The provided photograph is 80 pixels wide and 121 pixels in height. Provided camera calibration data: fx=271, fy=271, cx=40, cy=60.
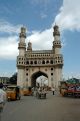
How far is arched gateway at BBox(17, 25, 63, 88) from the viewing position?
96.3 metres

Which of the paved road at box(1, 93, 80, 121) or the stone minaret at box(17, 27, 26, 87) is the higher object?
the stone minaret at box(17, 27, 26, 87)

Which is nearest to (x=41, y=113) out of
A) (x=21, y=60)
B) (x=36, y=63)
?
(x=21, y=60)

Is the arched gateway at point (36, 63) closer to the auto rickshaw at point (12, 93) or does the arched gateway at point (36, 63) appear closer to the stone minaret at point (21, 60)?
the stone minaret at point (21, 60)

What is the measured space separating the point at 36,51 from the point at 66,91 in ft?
205

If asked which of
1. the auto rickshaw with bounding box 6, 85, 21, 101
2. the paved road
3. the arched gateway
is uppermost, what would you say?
the arched gateway

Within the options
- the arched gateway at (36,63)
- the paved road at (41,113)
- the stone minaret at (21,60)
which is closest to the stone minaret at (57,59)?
the arched gateway at (36,63)

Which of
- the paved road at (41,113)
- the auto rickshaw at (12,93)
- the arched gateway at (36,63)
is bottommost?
the paved road at (41,113)

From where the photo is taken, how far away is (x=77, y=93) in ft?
124

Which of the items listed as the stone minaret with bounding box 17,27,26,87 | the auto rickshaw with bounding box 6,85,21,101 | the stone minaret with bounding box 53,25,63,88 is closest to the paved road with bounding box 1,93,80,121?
the auto rickshaw with bounding box 6,85,21,101

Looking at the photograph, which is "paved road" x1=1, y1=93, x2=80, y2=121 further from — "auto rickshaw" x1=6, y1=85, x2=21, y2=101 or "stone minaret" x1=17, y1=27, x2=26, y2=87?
"stone minaret" x1=17, y1=27, x2=26, y2=87

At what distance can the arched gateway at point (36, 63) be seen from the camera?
9631 centimetres

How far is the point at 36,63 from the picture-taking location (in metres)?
98.6

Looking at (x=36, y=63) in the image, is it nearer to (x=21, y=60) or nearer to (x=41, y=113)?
(x=21, y=60)

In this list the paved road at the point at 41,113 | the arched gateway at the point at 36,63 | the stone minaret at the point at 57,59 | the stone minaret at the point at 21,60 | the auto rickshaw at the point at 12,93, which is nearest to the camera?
the paved road at the point at 41,113
